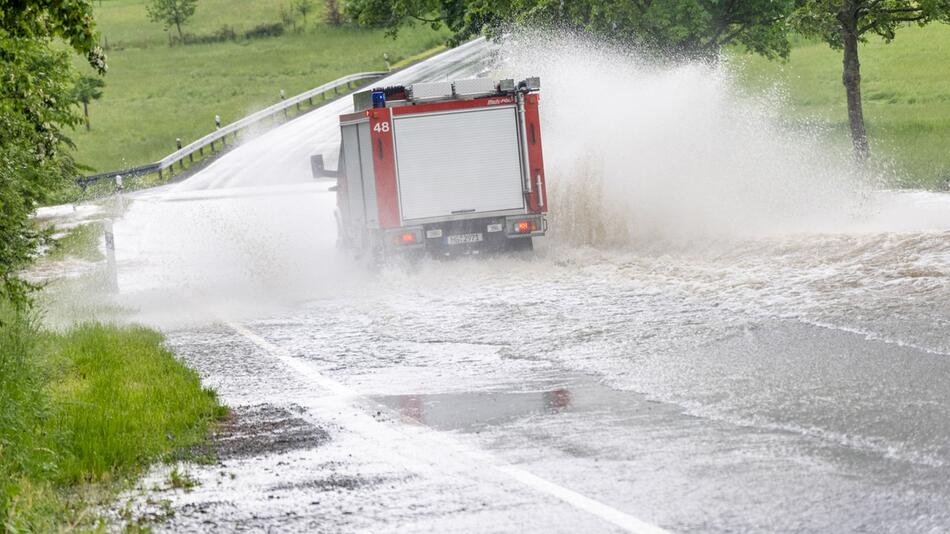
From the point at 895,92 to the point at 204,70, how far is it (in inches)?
2152

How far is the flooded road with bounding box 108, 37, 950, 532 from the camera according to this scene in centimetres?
737

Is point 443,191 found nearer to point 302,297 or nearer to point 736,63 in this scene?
point 302,297

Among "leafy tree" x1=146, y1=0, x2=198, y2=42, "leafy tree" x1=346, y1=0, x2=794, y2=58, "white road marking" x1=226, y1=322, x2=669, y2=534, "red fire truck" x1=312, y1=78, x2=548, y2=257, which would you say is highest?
"leafy tree" x1=146, y1=0, x2=198, y2=42

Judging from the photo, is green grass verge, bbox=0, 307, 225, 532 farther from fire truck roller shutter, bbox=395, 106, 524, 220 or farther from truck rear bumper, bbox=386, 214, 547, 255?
fire truck roller shutter, bbox=395, 106, 524, 220

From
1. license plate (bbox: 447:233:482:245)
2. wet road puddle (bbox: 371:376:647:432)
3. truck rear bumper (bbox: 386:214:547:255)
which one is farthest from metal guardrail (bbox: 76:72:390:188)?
wet road puddle (bbox: 371:376:647:432)

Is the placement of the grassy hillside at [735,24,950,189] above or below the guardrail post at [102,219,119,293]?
above

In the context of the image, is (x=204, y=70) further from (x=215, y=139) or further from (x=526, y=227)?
(x=526, y=227)

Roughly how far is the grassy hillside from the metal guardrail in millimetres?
20688

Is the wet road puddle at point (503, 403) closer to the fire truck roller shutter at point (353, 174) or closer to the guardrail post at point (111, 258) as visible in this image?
the fire truck roller shutter at point (353, 174)

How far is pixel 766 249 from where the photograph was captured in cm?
1912

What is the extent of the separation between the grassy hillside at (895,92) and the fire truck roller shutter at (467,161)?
10.3 metres

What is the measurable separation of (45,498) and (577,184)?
17.2 m

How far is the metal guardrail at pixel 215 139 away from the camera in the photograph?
154 ft

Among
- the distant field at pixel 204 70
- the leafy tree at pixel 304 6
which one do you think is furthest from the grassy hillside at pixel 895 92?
the leafy tree at pixel 304 6
